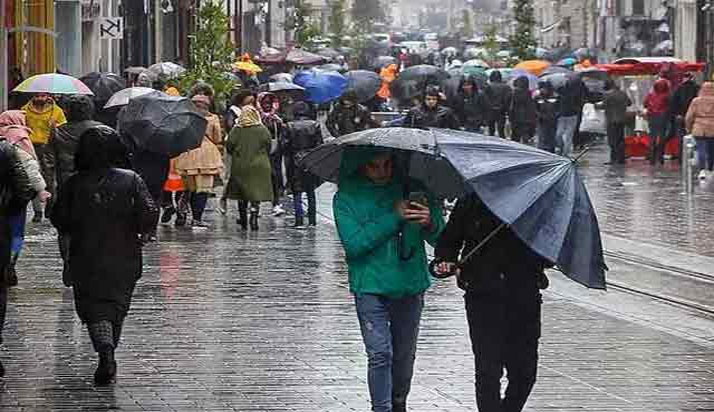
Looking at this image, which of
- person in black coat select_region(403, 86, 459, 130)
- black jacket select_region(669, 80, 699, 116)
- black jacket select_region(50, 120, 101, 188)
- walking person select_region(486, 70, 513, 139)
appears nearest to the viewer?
black jacket select_region(50, 120, 101, 188)

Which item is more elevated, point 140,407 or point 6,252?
point 6,252

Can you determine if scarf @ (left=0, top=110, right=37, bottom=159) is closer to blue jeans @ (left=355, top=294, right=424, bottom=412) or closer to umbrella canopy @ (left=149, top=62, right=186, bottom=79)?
blue jeans @ (left=355, top=294, right=424, bottom=412)

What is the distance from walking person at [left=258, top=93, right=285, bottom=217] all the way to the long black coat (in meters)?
11.5

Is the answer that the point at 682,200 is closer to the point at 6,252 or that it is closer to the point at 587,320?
the point at 587,320

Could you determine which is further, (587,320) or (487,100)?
(487,100)

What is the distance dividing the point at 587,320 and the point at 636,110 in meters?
25.4

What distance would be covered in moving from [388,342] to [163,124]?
459 inches

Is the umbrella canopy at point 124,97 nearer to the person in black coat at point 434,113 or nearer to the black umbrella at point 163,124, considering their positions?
the black umbrella at point 163,124

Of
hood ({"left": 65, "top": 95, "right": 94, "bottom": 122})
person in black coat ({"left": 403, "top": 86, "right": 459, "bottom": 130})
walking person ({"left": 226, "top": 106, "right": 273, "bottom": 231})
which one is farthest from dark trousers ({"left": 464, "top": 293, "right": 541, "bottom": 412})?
person in black coat ({"left": 403, "top": 86, "right": 459, "bottom": 130})

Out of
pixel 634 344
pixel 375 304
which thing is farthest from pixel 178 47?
pixel 375 304

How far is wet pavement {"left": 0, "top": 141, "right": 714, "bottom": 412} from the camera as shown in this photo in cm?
1096

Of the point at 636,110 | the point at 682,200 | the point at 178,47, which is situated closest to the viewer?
the point at 682,200

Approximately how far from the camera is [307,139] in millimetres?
23328

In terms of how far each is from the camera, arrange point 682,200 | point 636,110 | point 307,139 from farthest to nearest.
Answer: point 636,110
point 682,200
point 307,139
